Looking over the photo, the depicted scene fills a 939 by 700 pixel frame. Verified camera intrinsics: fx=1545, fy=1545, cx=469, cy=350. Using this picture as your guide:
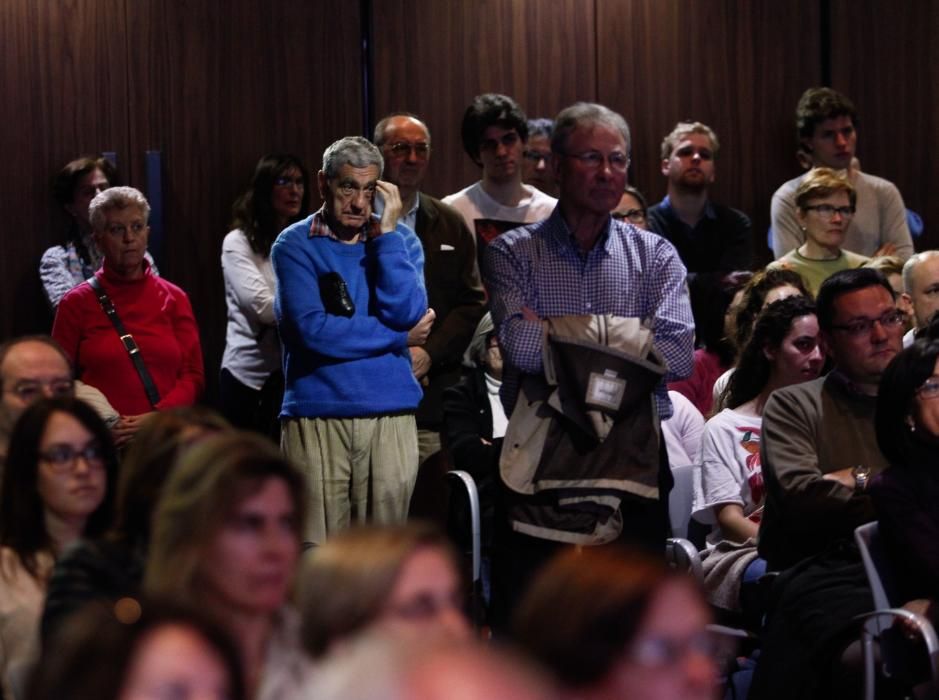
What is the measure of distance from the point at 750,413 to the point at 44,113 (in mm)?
3148

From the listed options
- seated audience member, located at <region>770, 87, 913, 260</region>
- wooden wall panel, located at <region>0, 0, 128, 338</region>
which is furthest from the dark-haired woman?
seated audience member, located at <region>770, 87, 913, 260</region>

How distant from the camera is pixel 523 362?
12.0ft

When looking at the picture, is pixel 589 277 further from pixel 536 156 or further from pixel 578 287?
pixel 536 156

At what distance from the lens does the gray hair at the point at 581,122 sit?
381 centimetres

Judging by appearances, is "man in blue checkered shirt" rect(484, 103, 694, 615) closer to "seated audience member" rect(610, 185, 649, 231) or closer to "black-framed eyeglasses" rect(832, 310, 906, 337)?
"black-framed eyeglasses" rect(832, 310, 906, 337)

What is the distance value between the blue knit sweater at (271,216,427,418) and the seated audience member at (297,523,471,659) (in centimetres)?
226

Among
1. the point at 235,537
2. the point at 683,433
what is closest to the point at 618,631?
the point at 235,537

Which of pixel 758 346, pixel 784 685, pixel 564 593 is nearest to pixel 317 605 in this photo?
pixel 564 593

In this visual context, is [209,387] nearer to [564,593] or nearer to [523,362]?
[523,362]

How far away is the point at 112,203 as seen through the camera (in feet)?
15.8

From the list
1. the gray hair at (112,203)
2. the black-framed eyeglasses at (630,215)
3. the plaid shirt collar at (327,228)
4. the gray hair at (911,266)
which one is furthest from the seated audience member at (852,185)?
the gray hair at (112,203)

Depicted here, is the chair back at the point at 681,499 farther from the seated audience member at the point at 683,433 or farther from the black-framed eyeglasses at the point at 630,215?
the black-framed eyeglasses at the point at 630,215

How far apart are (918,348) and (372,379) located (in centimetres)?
151

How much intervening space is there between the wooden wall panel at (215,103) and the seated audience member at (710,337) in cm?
177
